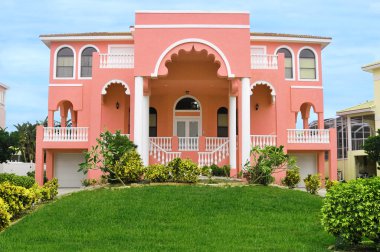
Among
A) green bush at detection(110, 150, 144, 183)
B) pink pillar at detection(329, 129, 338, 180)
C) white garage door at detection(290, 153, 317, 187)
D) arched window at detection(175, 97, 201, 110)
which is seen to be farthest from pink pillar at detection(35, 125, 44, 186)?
pink pillar at detection(329, 129, 338, 180)

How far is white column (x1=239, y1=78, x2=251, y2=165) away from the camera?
68.4 feet

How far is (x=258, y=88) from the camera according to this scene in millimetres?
25859

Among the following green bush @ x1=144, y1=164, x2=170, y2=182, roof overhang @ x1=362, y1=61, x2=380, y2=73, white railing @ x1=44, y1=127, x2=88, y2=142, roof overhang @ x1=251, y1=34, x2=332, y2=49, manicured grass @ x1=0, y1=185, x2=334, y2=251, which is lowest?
manicured grass @ x1=0, y1=185, x2=334, y2=251

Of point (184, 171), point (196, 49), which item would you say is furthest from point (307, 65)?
point (184, 171)

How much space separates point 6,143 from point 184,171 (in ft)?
55.5

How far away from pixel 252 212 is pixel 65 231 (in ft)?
16.0

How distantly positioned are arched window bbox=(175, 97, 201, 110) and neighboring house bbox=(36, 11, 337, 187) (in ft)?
0.17

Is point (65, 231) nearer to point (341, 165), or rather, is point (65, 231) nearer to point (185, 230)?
point (185, 230)

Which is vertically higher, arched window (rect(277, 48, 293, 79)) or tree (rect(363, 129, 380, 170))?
arched window (rect(277, 48, 293, 79))

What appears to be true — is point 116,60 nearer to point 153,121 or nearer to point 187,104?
point 153,121

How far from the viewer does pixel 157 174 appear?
710 inches

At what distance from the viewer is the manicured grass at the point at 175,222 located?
33.8 feet

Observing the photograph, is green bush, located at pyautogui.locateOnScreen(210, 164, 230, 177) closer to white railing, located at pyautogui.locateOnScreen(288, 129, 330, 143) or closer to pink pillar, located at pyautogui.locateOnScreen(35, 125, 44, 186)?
white railing, located at pyautogui.locateOnScreen(288, 129, 330, 143)

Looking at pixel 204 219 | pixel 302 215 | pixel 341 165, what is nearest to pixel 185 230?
pixel 204 219
